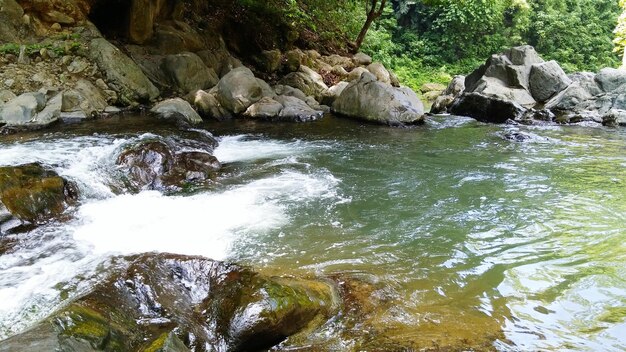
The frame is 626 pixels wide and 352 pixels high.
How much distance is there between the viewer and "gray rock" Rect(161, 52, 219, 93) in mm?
13930

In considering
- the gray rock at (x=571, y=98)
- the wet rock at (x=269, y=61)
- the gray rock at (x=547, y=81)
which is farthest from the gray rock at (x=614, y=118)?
the wet rock at (x=269, y=61)

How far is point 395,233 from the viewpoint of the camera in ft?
18.3

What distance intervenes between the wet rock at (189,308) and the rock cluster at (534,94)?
41.4 ft

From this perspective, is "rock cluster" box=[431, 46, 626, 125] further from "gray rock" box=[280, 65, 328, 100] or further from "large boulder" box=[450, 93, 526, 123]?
"gray rock" box=[280, 65, 328, 100]

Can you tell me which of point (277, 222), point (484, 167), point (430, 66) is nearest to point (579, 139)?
point (484, 167)

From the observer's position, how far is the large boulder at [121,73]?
41.2 feet

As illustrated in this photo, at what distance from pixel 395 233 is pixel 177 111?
7.91 m

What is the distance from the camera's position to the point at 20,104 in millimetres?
10281

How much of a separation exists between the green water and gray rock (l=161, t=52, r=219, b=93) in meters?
5.94

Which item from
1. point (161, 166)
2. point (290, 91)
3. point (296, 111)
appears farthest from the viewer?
point (290, 91)

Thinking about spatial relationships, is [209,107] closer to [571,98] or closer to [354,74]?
[354,74]

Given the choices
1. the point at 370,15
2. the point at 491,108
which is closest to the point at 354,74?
the point at 370,15

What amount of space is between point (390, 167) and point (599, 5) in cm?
3149

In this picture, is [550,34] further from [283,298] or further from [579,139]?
[283,298]
